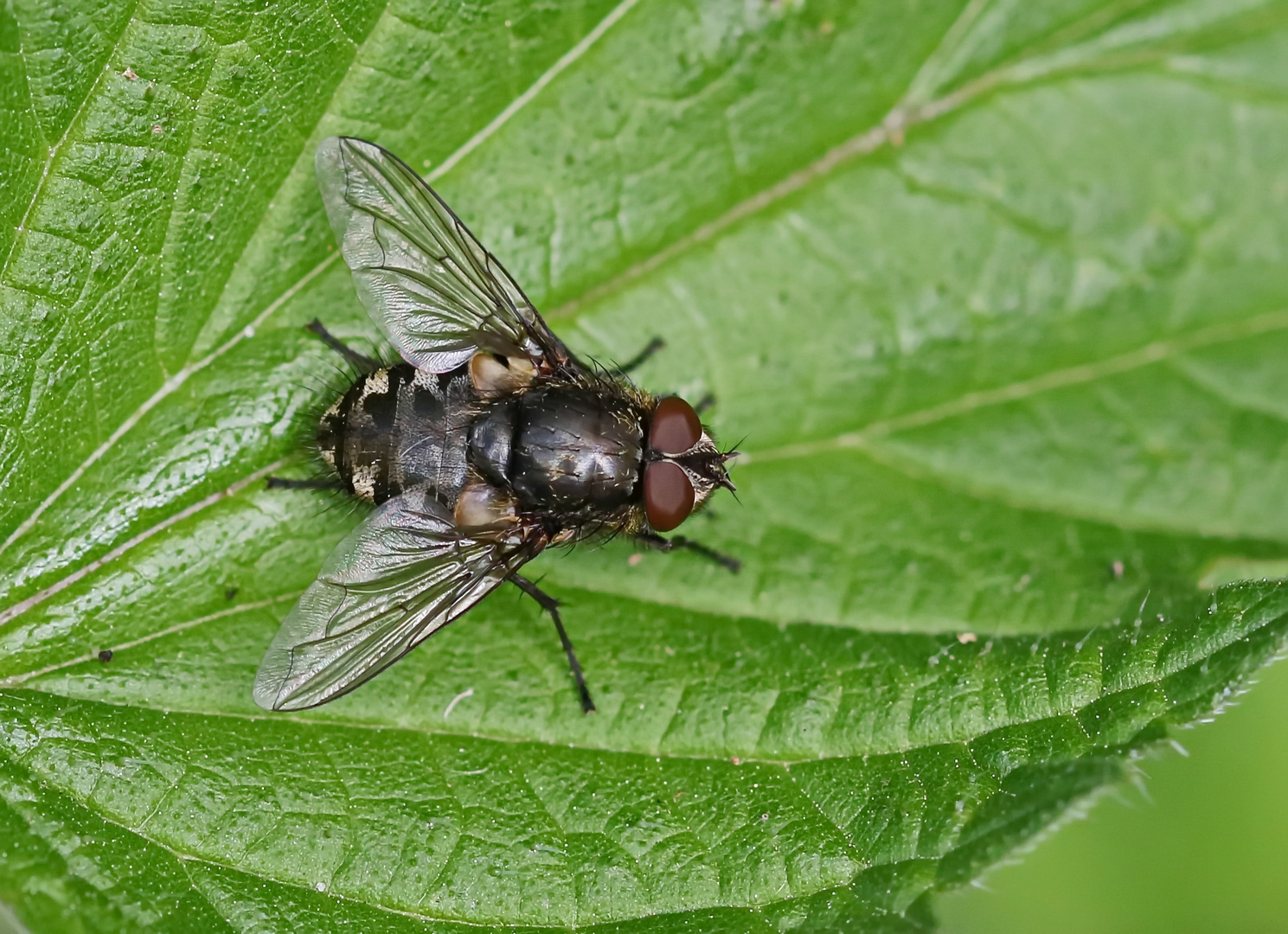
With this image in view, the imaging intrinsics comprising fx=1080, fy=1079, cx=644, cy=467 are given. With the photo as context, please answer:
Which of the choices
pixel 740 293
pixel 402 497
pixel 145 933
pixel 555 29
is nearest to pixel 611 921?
pixel 145 933

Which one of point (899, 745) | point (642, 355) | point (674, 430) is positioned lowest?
point (899, 745)

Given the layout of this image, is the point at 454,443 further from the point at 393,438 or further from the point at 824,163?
the point at 824,163

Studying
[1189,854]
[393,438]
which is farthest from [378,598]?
[1189,854]

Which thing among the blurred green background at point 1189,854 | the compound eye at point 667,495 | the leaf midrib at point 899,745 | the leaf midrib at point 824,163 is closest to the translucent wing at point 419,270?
the leaf midrib at point 824,163

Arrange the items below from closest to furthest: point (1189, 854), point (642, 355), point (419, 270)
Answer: point (419, 270) < point (642, 355) < point (1189, 854)

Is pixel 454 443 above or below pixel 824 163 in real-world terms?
below

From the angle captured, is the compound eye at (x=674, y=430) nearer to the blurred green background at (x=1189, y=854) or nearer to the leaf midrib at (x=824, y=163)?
the leaf midrib at (x=824, y=163)
